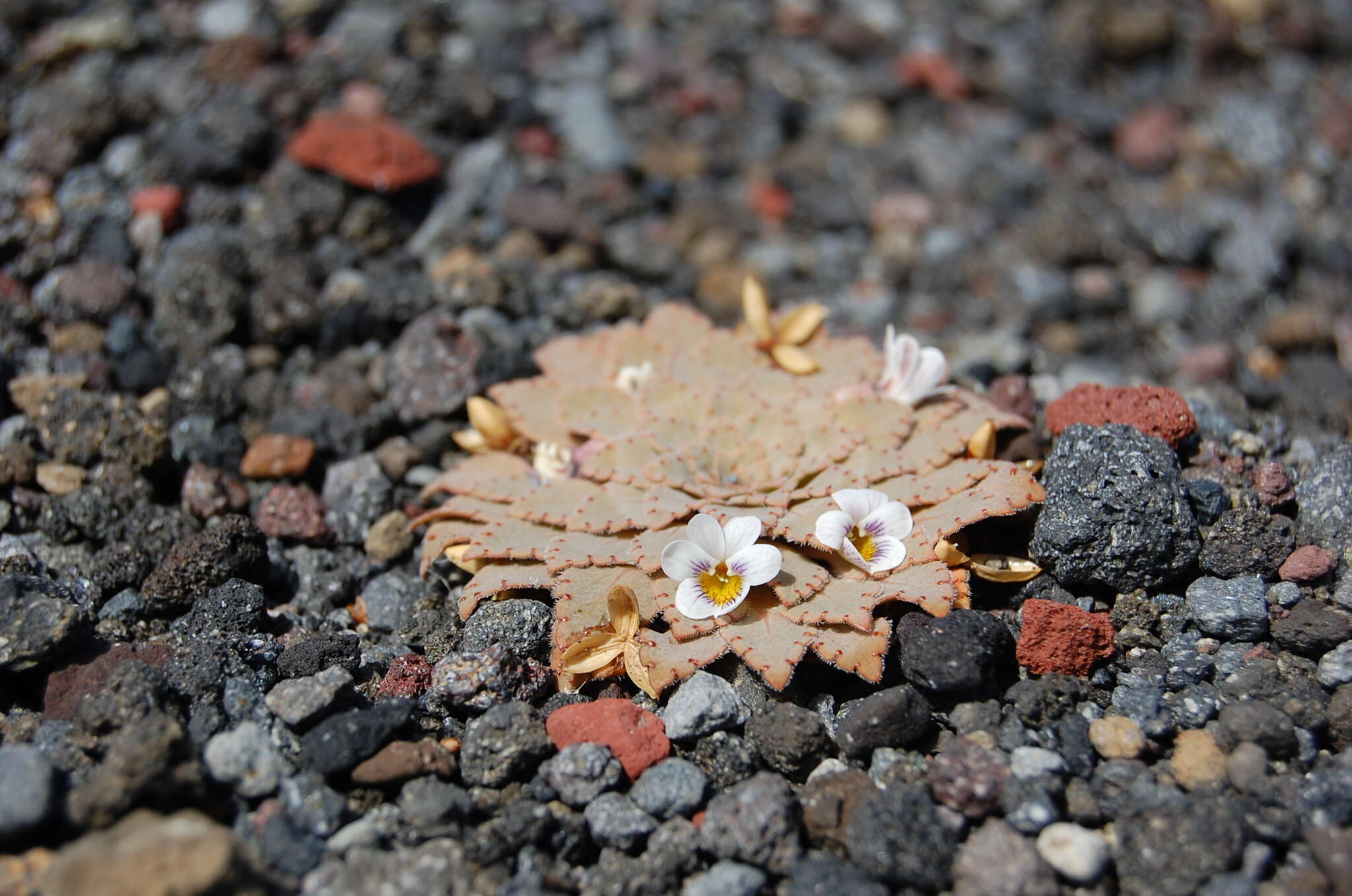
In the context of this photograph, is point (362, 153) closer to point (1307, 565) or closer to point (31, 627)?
point (31, 627)

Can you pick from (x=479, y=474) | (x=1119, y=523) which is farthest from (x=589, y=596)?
(x=1119, y=523)

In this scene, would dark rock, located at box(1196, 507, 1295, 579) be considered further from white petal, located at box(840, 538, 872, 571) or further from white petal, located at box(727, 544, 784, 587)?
white petal, located at box(727, 544, 784, 587)

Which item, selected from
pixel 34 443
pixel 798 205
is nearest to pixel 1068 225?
pixel 798 205

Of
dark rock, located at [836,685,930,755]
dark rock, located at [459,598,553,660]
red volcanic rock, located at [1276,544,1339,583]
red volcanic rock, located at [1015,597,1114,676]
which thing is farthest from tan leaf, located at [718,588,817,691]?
red volcanic rock, located at [1276,544,1339,583]

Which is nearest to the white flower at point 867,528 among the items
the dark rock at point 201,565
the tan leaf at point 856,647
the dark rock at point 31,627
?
the tan leaf at point 856,647

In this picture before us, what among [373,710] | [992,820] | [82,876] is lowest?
[992,820]

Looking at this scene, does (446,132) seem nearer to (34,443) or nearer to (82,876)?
(34,443)
